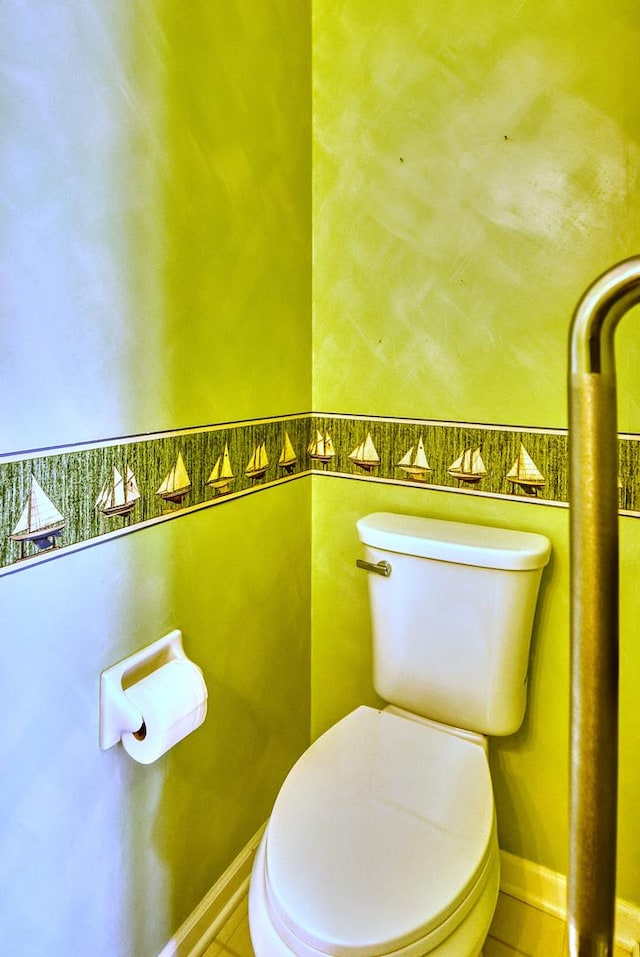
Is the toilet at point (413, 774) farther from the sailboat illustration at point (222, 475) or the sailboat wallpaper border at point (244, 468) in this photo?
the sailboat illustration at point (222, 475)

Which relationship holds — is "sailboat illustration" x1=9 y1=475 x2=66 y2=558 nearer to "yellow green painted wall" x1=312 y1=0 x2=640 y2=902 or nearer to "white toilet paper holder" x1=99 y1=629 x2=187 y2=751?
"white toilet paper holder" x1=99 y1=629 x2=187 y2=751

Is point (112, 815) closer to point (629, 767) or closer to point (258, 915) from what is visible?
point (258, 915)

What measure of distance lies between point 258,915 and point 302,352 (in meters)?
1.19

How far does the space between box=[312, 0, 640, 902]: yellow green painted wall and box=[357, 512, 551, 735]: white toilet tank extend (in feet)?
0.37

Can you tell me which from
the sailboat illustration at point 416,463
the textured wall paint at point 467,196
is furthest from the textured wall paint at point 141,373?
the sailboat illustration at point 416,463

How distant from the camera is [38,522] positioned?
0.83m

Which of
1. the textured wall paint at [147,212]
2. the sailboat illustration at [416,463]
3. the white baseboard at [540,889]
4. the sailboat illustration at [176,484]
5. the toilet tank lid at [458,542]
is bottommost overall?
the white baseboard at [540,889]

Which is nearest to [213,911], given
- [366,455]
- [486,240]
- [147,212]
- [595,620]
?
[366,455]

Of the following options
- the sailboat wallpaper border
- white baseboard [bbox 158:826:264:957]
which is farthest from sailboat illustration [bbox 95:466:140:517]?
white baseboard [bbox 158:826:264:957]

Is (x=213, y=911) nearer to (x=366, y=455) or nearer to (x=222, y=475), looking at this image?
(x=222, y=475)

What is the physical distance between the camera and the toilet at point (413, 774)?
82 cm

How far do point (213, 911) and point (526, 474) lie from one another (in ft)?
4.03

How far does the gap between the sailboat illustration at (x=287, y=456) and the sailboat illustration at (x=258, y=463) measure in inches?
2.7

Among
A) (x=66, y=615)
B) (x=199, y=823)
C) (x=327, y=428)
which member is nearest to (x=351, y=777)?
(x=199, y=823)
